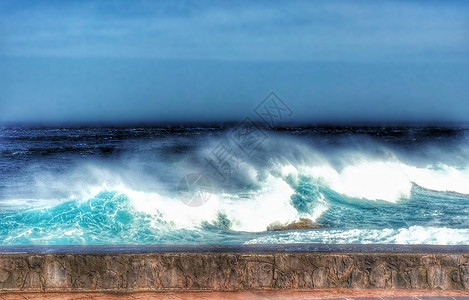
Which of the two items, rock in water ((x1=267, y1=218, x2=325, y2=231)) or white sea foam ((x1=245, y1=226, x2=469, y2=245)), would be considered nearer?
white sea foam ((x1=245, y1=226, x2=469, y2=245))

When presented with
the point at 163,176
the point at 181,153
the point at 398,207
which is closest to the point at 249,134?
the point at 181,153

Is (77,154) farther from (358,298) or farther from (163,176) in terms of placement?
(358,298)

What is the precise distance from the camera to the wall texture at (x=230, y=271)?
220 inches

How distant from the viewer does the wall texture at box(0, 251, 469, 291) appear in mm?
5586

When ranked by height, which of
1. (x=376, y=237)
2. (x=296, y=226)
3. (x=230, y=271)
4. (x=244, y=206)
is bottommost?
(x=230, y=271)

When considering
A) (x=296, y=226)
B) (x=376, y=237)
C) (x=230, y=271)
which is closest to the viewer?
(x=230, y=271)

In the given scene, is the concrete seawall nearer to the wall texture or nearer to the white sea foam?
the wall texture

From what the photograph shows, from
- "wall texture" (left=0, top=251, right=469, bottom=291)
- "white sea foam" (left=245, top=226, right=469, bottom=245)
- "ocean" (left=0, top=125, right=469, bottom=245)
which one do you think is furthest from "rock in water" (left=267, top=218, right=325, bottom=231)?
"wall texture" (left=0, top=251, right=469, bottom=291)

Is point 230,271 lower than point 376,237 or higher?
lower

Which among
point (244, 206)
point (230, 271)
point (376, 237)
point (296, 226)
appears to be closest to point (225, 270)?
point (230, 271)

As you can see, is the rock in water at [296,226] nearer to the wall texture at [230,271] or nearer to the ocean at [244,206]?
the ocean at [244,206]

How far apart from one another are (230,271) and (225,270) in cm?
5

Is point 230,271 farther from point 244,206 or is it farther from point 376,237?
point 244,206

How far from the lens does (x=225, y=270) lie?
18.5ft
